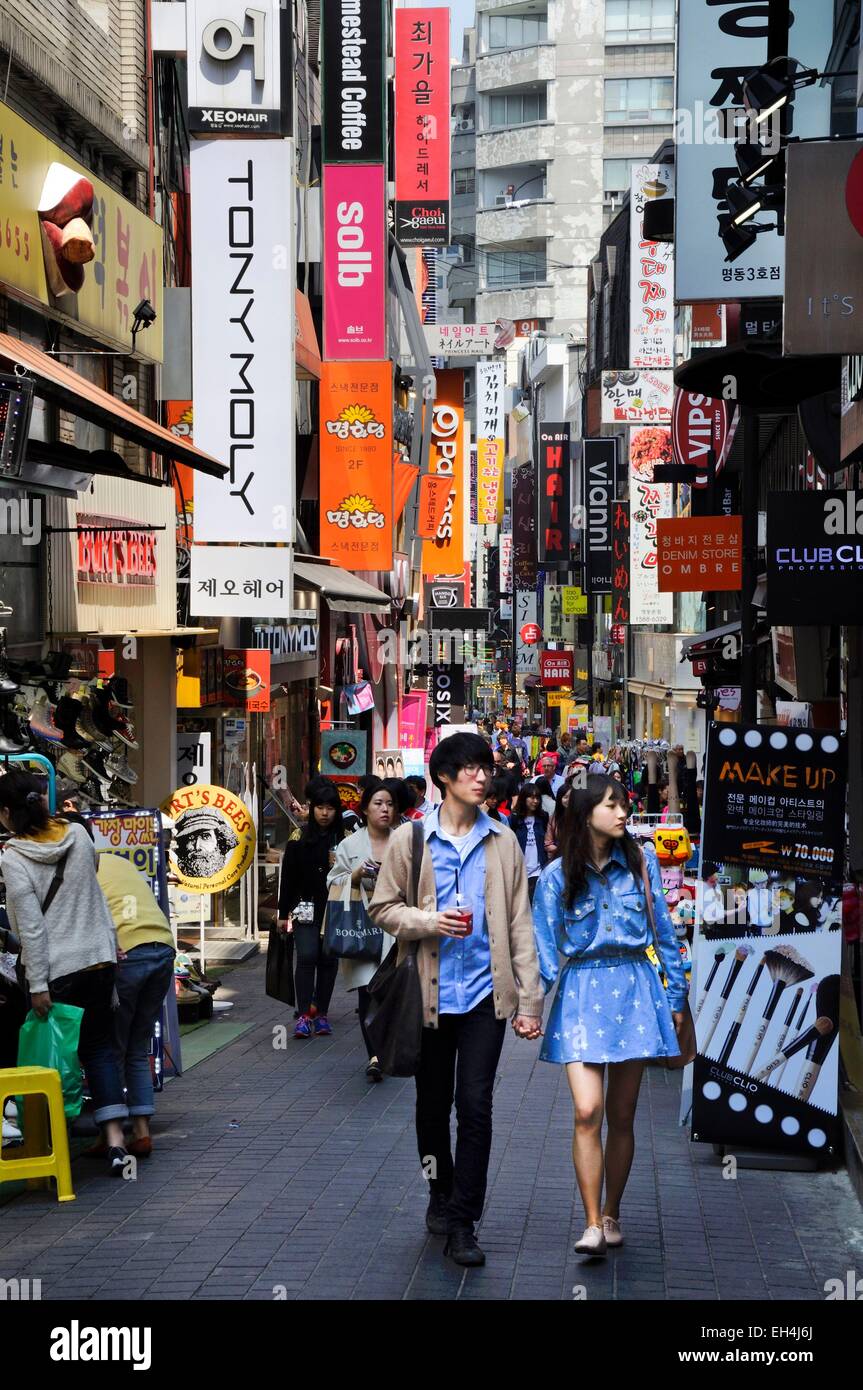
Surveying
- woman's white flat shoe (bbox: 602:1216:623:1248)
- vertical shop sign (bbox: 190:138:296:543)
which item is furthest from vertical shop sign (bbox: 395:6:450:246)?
woman's white flat shoe (bbox: 602:1216:623:1248)

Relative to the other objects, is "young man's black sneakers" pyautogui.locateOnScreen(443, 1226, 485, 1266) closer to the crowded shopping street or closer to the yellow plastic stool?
the crowded shopping street

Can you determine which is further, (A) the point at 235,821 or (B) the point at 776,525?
(A) the point at 235,821

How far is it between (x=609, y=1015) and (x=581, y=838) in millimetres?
663

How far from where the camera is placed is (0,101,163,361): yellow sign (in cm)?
1241

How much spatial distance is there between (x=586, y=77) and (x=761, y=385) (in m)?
78.2

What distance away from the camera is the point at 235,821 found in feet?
47.0

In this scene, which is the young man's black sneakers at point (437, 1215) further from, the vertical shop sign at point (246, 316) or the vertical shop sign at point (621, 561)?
the vertical shop sign at point (621, 561)

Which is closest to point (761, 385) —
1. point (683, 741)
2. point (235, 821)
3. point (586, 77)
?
point (235, 821)

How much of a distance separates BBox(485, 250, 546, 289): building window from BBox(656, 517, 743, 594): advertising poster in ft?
251

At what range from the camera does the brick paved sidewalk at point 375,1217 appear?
658 cm

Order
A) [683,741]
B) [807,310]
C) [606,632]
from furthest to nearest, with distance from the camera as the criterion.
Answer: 1. [606,632]
2. [683,741]
3. [807,310]

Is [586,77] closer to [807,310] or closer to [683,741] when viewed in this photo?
[683,741]

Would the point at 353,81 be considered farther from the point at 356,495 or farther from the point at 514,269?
the point at 514,269

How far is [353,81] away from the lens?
2786cm
